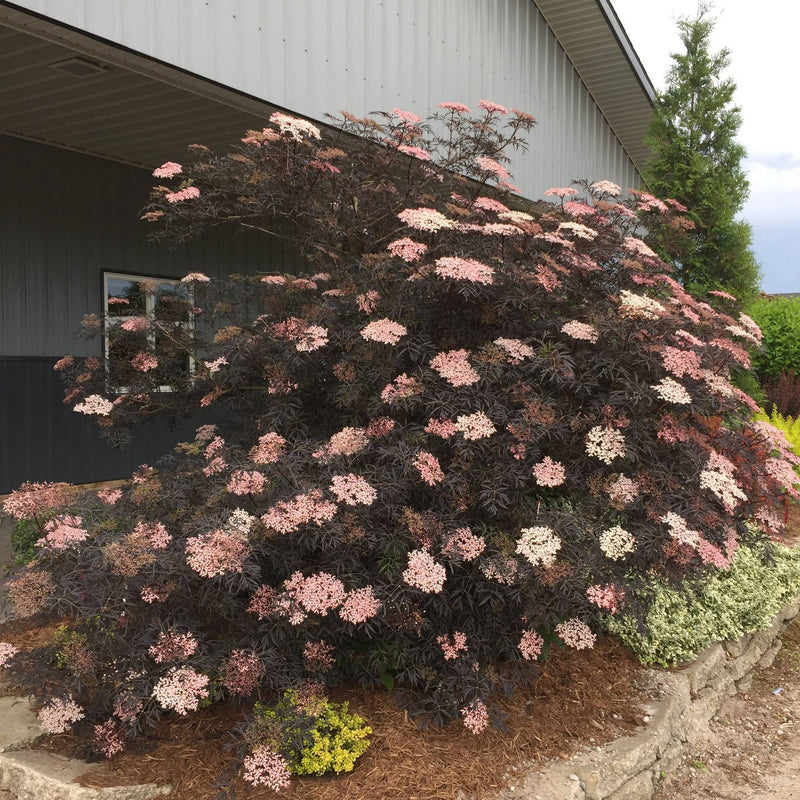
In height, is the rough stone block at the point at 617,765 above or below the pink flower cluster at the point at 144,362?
below

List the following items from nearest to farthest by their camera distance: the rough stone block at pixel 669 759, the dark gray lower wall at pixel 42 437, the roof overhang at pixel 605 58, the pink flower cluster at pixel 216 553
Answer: the pink flower cluster at pixel 216 553 < the rough stone block at pixel 669 759 < the dark gray lower wall at pixel 42 437 < the roof overhang at pixel 605 58

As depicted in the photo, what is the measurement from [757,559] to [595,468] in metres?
2.56

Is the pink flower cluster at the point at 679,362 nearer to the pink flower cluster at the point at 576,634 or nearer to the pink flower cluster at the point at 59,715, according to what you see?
the pink flower cluster at the point at 576,634

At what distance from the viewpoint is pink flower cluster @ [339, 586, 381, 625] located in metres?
2.36

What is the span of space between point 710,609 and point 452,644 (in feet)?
7.10

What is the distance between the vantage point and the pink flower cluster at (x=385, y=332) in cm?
276

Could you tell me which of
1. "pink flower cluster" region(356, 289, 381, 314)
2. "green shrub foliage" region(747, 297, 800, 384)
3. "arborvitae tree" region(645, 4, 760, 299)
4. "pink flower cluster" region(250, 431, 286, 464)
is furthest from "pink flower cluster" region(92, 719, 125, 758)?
"green shrub foliage" region(747, 297, 800, 384)

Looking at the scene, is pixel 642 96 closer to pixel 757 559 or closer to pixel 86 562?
Answer: pixel 757 559

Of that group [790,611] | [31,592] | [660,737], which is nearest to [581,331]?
[660,737]

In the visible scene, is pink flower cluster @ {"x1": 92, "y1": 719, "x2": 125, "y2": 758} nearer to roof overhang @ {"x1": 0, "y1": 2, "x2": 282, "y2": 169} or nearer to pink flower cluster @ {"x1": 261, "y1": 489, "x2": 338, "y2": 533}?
pink flower cluster @ {"x1": 261, "y1": 489, "x2": 338, "y2": 533}

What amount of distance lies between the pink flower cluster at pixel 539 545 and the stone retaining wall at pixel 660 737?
2.83 feet

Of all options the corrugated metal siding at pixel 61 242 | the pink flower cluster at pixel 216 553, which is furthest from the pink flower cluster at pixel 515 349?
the corrugated metal siding at pixel 61 242

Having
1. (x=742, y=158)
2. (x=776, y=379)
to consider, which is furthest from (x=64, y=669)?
(x=776, y=379)

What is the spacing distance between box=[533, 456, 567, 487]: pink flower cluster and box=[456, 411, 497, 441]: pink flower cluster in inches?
9.0
